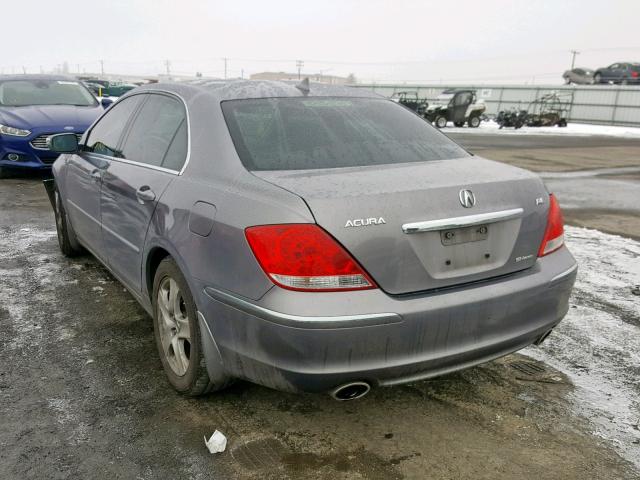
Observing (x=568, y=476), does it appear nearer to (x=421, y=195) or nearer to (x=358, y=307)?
(x=358, y=307)

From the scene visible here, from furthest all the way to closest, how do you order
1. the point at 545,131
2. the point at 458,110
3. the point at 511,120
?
the point at 511,120, the point at 545,131, the point at 458,110

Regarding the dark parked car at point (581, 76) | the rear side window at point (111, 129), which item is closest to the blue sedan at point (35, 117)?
the rear side window at point (111, 129)

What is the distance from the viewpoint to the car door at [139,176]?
9.93ft

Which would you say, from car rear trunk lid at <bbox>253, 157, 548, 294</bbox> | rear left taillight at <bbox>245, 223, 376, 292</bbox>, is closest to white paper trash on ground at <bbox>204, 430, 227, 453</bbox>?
rear left taillight at <bbox>245, 223, 376, 292</bbox>

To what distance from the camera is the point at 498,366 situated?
3.29m

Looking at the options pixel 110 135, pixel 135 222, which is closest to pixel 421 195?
pixel 135 222

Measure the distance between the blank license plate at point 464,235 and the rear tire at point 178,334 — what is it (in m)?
1.17

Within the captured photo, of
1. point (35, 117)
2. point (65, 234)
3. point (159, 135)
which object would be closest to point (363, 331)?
point (159, 135)

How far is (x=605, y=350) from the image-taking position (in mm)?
3475

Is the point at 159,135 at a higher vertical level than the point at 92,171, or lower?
higher

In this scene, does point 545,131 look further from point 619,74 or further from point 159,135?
point 159,135

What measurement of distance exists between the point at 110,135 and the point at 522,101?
143 feet

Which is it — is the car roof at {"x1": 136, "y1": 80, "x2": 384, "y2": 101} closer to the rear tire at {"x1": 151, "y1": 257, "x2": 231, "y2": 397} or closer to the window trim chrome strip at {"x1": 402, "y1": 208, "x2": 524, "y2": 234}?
the rear tire at {"x1": 151, "y1": 257, "x2": 231, "y2": 397}

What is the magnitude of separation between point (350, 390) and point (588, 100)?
4475 centimetres
